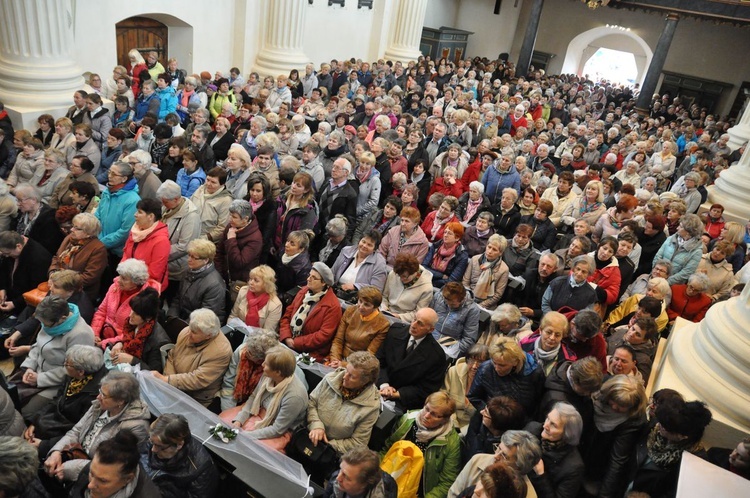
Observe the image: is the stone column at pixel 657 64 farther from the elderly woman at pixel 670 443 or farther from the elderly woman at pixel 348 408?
the elderly woman at pixel 348 408

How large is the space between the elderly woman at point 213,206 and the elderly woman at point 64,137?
2154mm

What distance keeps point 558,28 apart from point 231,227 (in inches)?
919

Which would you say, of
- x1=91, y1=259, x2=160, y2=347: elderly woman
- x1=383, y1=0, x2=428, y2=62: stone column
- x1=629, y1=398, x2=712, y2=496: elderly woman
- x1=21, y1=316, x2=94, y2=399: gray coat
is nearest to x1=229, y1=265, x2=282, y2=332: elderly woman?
x1=91, y1=259, x2=160, y2=347: elderly woman

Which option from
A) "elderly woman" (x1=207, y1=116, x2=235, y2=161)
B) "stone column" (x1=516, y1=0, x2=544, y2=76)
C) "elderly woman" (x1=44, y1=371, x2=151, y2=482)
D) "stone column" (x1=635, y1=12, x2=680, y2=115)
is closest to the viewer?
"elderly woman" (x1=44, y1=371, x2=151, y2=482)

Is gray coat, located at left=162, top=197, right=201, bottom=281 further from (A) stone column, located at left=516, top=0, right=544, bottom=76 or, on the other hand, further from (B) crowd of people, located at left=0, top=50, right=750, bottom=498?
(A) stone column, located at left=516, top=0, right=544, bottom=76

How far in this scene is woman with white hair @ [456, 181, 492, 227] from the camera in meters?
6.41

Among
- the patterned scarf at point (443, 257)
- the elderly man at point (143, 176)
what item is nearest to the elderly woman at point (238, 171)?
the elderly man at point (143, 176)

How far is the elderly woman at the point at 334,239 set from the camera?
5332 millimetres

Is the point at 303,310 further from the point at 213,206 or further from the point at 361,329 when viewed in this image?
the point at 213,206

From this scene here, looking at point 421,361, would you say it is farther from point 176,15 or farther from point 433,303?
point 176,15

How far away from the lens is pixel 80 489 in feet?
9.64

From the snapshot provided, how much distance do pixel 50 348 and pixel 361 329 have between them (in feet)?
A: 7.08

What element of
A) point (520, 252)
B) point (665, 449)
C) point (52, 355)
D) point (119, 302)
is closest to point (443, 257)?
point (520, 252)

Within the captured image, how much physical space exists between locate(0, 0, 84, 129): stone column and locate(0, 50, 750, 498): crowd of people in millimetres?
949
